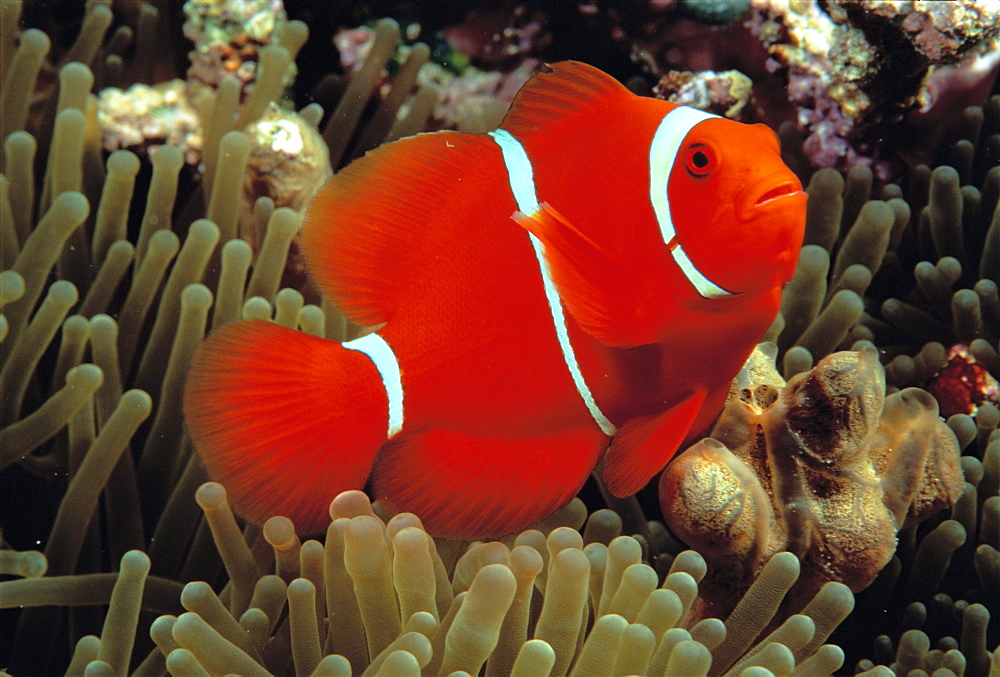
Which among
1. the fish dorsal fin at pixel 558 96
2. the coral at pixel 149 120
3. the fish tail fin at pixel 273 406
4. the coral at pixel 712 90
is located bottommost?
the fish tail fin at pixel 273 406

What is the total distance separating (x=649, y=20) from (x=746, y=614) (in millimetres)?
1195

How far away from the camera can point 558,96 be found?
0.94 metres

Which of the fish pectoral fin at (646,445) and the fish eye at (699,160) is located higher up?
the fish eye at (699,160)

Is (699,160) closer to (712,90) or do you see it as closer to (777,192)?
(777,192)

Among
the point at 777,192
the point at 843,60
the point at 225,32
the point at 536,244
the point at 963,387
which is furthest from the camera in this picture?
the point at 225,32

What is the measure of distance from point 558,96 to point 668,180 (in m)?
0.20

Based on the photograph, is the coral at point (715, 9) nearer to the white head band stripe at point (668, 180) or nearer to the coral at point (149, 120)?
the white head band stripe at point (668, 180)

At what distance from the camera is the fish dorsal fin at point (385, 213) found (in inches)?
36.7

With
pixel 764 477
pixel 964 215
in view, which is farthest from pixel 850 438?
pixel 964 215

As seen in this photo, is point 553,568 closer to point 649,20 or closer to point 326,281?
point 326,281

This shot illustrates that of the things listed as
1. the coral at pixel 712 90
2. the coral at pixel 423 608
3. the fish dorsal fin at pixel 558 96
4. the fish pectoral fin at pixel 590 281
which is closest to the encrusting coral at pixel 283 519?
the coral at pixel 423 608

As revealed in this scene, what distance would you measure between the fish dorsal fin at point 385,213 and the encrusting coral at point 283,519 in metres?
0.19

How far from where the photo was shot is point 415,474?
940 mm

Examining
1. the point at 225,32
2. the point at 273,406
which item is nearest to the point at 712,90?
the point at 225,32
